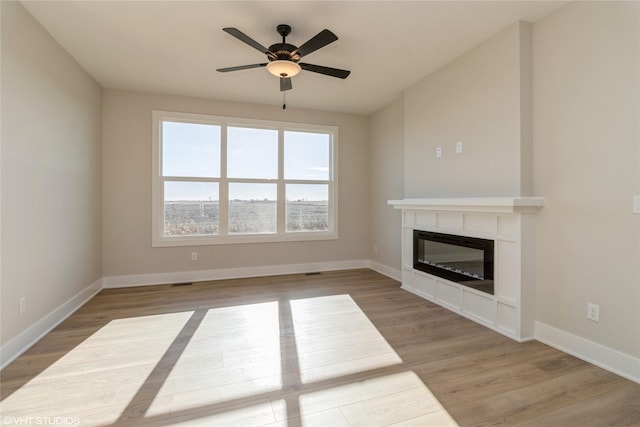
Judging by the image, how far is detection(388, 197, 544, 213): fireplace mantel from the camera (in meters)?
2.42

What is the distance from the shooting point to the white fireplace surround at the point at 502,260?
2.48 m

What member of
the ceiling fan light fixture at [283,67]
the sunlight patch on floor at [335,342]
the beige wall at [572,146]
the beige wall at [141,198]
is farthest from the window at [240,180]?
the beige wall at [572,146]

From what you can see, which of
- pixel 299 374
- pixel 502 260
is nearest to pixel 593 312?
pixel 502 260

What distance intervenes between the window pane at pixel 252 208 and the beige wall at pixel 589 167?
356cm

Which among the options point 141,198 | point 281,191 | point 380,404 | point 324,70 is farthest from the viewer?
point 281,191

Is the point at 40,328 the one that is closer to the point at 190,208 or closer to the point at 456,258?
the point at 190,208

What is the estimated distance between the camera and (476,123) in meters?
3.00

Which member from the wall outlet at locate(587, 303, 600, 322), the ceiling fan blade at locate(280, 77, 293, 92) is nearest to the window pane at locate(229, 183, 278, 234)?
the ceiling fan blade at locate(280, 77, 293, 92)

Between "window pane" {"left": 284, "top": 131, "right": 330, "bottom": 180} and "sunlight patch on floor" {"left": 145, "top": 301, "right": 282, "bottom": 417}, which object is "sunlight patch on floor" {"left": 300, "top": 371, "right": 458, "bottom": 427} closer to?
"sunlight patch on floor" {"left": 145, "top": 301, "right": 282, "bottom": 417}

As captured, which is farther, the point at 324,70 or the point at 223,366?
the point at 324,70

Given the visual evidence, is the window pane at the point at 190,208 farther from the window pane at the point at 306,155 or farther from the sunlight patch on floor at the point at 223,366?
the sunlight patch on floor at the point at 223,366

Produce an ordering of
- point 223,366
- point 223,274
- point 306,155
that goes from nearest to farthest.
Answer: point 223,366 → point 223,274 → point 306,155

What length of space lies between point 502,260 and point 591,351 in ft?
2.78

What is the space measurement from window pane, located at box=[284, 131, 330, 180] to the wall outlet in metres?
3.79
